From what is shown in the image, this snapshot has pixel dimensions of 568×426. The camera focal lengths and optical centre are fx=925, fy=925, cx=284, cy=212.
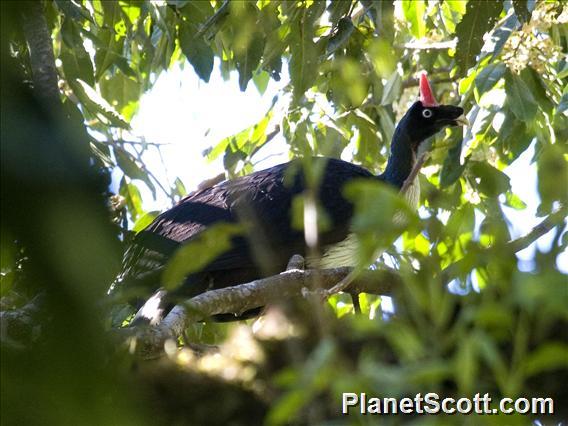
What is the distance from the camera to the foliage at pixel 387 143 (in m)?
1.08

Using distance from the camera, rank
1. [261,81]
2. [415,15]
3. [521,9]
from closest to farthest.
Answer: [521,9] → [415,15] → [261,81]

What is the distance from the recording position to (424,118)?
532cm

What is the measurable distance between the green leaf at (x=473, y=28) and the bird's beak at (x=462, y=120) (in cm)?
166

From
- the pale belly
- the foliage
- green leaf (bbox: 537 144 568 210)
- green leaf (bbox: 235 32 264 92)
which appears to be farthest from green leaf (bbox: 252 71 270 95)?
green leaf (bbox: 537 144 568 210)

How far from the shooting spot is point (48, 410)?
2.31 ft

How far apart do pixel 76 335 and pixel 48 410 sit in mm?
60

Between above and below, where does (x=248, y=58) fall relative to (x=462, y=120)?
below

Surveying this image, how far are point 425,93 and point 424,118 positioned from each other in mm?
146

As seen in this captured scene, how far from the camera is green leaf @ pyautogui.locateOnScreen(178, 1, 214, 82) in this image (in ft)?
11.6

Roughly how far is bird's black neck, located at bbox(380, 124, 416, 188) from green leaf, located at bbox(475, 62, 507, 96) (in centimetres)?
137

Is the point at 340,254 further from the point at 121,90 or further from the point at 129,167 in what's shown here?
the point at 121,90

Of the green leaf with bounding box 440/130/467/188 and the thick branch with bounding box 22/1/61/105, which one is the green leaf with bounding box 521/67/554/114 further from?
the thick branch with bounding box 22/1/61/105

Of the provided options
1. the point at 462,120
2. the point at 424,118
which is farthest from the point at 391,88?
the point at 424,118

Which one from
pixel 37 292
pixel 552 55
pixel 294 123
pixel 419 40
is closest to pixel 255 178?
pixel 294 123
